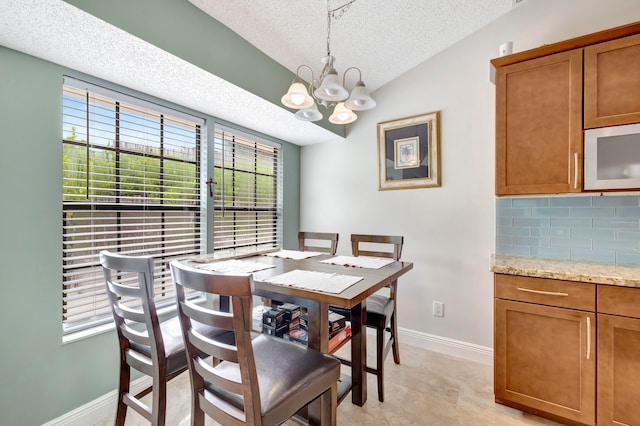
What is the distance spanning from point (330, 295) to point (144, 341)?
2.94ft

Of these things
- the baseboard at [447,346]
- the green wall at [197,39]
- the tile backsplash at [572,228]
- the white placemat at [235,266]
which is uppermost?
the green wall at [197,39]

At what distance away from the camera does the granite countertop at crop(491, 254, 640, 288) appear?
1.48 metres

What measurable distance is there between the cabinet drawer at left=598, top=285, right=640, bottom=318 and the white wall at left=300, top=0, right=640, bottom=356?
2.93 ft

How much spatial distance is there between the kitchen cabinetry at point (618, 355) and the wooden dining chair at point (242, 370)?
1420 mm

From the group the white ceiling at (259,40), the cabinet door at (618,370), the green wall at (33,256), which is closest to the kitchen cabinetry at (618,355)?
the cabinet door at (618,370)

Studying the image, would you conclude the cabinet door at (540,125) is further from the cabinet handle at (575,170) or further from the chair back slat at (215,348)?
A: the chair back slat at (215,348)

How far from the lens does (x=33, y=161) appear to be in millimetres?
1547

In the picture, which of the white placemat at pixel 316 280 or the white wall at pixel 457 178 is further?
the white wall at pixel 457 178

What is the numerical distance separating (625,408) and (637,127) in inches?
58.4

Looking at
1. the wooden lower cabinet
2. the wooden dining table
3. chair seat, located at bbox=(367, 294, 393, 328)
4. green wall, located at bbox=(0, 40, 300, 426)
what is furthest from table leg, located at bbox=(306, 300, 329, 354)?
green wall, located at bbox=(0, 40, 300, 426)

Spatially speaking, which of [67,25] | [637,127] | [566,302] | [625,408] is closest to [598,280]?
[566,302]

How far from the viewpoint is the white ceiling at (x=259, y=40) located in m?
1.37

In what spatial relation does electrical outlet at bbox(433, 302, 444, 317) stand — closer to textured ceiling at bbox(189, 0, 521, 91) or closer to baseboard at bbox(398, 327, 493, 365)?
baseboard at bbox(398, 327, 493, 365)

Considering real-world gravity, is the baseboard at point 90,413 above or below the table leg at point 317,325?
below
